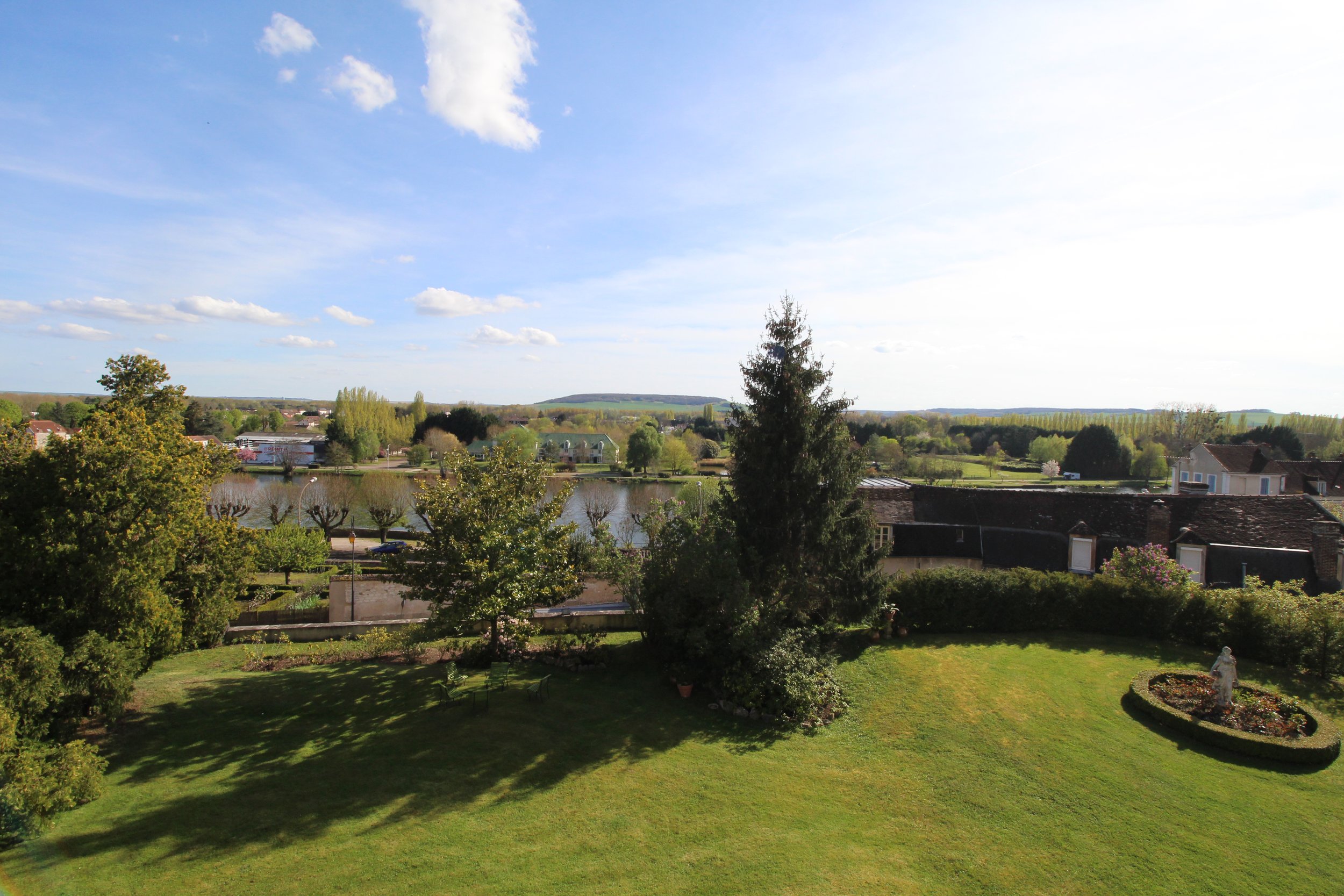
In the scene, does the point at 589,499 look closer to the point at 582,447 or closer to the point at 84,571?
the point at 582,447

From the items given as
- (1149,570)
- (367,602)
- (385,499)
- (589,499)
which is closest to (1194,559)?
(1149,570)

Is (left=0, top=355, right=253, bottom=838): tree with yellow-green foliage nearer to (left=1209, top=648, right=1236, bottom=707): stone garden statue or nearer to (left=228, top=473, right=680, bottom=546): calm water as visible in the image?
(left=1209, top=648, right=1236, bottom=707): stone garden statue

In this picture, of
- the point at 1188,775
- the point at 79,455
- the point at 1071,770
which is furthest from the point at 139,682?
the point at 1188,775

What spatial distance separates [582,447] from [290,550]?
70.1 meters

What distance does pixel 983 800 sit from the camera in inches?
397

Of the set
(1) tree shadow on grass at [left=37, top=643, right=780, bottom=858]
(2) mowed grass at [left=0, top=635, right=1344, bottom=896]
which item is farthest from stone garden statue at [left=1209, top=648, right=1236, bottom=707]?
(1) tree shadow on grass at [left=37, top=643, right=780, bottom=858]

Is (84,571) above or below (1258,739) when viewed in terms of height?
above

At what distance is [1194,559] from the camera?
2206cm

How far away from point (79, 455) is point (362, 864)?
8867 mm

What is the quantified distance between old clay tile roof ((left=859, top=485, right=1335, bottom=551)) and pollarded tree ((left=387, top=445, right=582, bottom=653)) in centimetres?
1182

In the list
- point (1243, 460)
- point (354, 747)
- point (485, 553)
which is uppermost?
point (1243, 460)

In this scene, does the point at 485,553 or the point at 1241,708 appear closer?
the point at 1241,708

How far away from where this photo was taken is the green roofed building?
93.7m

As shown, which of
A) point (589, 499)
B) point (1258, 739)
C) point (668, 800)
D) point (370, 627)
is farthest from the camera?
point (589, 499)
